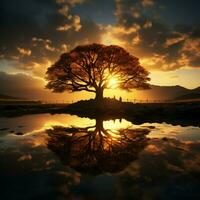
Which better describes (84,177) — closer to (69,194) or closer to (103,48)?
(69,194)

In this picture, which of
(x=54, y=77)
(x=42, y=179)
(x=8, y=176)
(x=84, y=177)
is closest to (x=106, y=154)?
(x=84, y=177)

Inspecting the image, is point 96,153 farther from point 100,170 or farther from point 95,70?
point 95,70

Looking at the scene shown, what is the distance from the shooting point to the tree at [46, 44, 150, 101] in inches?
1969

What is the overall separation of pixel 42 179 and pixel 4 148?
571 cm

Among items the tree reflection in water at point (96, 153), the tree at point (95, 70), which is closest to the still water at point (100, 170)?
the tree reflection in water at point (96, 153)

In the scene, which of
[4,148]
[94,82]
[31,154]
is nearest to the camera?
[31,154]

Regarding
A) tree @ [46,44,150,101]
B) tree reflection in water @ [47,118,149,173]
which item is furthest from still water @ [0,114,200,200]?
tree @ [46,44,150,101]

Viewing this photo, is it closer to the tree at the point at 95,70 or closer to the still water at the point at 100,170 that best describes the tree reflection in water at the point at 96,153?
the still water at the point at 100,170

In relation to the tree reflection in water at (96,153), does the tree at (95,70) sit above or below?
above

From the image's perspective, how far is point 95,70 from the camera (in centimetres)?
5234

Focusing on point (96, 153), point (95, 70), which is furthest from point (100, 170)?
point (95, 70)

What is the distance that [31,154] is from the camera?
35.1 feet

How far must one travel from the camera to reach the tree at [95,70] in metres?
50.0

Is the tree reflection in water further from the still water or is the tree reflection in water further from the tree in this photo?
the tree
